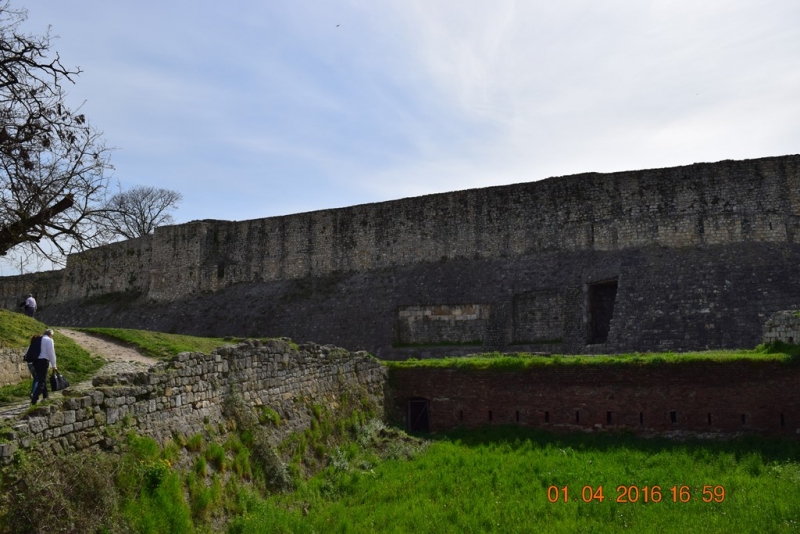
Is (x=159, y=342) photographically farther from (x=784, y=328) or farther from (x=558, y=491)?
(x=784, y=328)

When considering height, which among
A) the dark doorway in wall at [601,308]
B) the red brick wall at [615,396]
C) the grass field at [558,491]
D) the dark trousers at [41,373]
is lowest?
the grass field at [558,491]

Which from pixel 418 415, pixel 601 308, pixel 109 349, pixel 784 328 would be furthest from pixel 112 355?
pixel 784 328

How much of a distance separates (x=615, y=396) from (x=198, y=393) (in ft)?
28.0

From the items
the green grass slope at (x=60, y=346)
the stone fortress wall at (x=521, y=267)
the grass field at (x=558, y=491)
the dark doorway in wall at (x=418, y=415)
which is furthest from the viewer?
the stone fortress wall at (x=521, y=267)

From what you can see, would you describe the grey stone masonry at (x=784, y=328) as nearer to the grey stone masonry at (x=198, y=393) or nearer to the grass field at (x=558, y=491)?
the grass field at (x=558, y=491)

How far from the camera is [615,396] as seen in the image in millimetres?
14789

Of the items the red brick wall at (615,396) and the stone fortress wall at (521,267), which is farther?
the stone fortress wall at (521,267)

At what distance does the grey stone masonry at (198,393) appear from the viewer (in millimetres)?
8297

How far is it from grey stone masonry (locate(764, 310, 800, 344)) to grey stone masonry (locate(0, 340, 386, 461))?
8.66 metres

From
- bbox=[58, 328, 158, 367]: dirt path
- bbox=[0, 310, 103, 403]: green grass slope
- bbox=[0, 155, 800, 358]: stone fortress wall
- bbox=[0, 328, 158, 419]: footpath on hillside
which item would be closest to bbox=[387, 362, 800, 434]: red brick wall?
bbox=[0, 155, 800, 358]: stone fortress wall

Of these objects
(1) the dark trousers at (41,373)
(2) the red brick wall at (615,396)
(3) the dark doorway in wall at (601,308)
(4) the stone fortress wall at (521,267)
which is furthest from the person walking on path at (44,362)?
(3) the dark doorway in wall at (601,308)

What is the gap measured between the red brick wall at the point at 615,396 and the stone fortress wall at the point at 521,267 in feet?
20.0

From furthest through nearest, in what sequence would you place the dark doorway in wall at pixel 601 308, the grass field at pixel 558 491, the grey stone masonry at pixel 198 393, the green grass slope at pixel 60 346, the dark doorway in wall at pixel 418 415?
the dark doorway in wall at pixel 601 308 < the green grass slope at pixel 60 346 < the dark doorway in wall at pixel 418 415 < the grass field at pixel 558 491 < the grey stone masonry at pixel 198 393

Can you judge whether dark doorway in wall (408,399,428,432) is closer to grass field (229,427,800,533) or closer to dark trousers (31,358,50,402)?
grass field (229,427,800,533)
